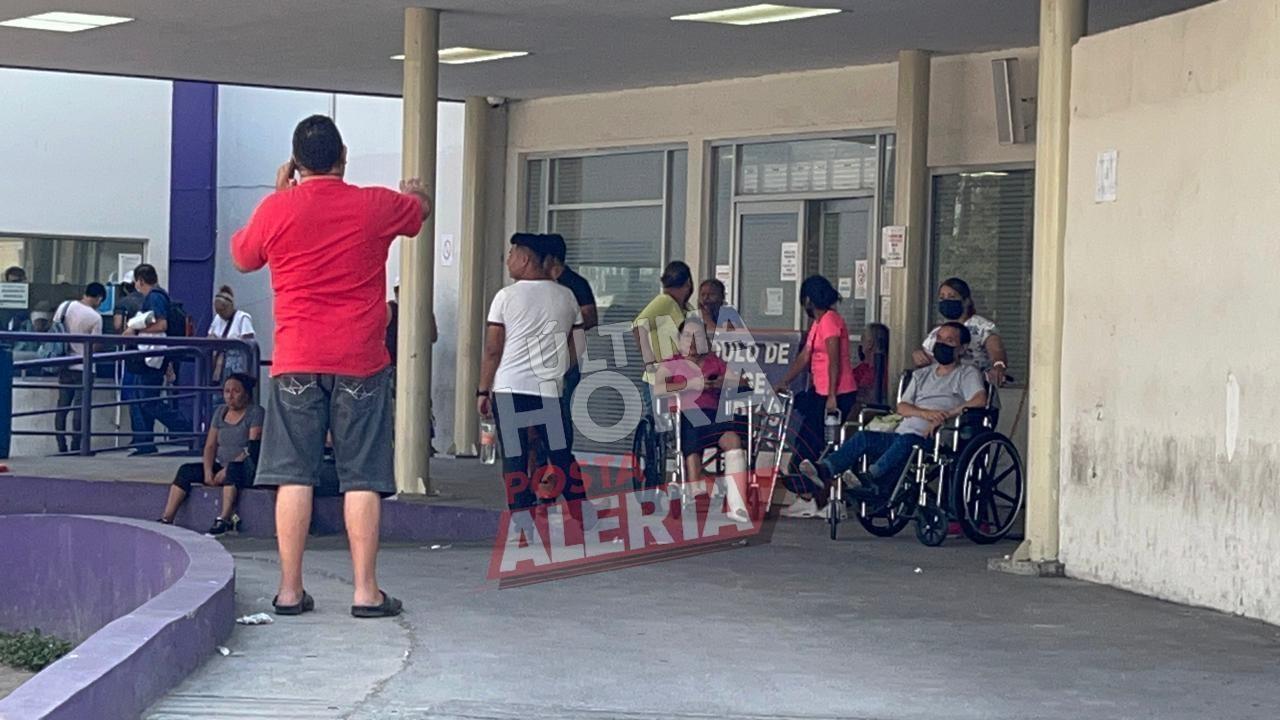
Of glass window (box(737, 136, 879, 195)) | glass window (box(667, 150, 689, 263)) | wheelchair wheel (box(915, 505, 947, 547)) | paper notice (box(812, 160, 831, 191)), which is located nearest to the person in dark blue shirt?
glass window (box(667, 150, 689, 263))

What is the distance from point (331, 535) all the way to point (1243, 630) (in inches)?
260

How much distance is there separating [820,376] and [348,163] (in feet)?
40.8

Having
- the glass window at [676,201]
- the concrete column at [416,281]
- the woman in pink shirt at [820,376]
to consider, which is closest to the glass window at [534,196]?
the glass window at [676,201]

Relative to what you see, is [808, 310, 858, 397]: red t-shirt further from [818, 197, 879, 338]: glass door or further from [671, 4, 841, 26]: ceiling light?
[818, 197, 879, 338]: glass door

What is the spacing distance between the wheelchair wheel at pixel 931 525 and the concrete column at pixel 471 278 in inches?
308

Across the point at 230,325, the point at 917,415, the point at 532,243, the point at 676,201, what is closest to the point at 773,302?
the point at 676,201

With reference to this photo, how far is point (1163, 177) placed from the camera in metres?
9.63

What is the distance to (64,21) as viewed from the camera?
15219 mm

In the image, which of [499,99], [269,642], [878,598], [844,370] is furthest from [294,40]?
[269,642]

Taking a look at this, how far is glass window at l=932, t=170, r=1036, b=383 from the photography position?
1504 centimetres

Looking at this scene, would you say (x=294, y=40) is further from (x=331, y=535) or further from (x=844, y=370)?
(x=844, y=370)

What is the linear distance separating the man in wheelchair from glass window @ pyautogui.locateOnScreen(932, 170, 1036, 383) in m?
2.60

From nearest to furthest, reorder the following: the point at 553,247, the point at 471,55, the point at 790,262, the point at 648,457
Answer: the point at 553,247 → the point at 648,457 → the point at 471,55 → the point at 790,262

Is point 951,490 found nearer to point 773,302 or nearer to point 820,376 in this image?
point 820,376
